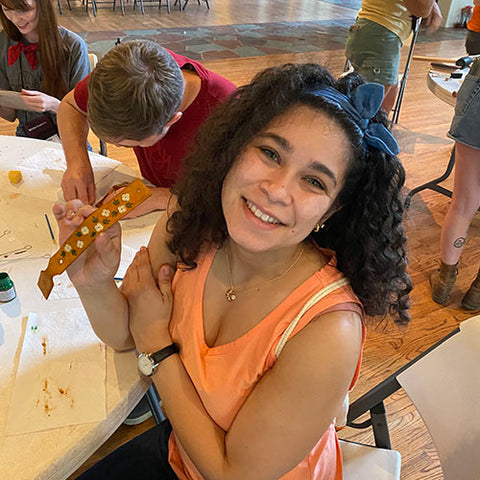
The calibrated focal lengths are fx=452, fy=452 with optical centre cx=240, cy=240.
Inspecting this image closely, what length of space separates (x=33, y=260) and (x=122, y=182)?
45 centimetres

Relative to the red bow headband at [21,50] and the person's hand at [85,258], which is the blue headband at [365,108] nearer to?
the person's hand at [85,258]

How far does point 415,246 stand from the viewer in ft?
9.24

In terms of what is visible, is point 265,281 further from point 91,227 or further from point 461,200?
point 461,200

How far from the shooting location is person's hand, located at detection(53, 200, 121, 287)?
94cm

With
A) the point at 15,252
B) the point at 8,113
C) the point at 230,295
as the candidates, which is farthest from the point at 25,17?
the point at 230,295

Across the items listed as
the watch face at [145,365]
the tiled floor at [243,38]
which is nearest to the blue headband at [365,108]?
the watch face at [145,365]

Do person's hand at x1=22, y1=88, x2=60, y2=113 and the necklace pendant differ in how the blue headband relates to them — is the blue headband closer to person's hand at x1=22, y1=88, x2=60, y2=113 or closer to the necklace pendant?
the necklace pendant

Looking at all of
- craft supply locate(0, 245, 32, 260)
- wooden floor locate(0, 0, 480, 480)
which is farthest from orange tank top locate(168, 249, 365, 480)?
craft supply locate(0, 245, 32, 260)

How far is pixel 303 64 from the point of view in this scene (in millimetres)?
939

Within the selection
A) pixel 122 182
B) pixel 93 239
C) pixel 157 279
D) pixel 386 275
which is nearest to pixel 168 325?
pixel 157 279

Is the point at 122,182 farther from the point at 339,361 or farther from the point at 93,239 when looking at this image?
the point at 339,361

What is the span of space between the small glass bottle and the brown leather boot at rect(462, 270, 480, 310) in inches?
85.8

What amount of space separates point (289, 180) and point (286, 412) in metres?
0.42

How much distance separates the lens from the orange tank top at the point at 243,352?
0.89 meters
